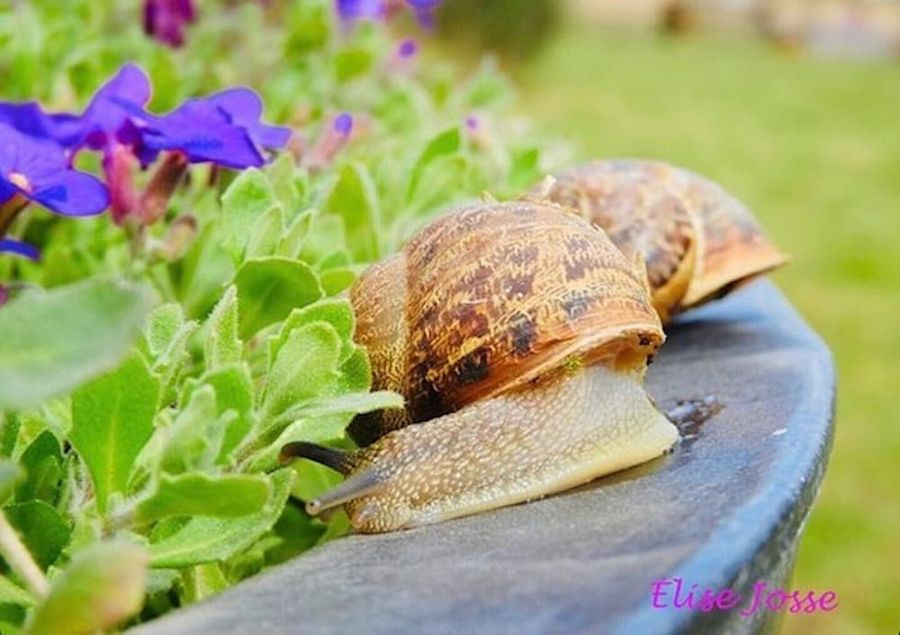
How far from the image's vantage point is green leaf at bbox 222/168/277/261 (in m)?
0.91

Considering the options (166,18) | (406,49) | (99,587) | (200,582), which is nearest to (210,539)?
(200,582)

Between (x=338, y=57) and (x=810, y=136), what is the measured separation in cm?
740

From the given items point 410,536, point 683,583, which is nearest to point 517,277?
point 410,536

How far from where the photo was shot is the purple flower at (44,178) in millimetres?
873

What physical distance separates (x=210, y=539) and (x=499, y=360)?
0.77ft

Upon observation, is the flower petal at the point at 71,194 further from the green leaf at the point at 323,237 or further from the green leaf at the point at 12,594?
the green leaf at the point at 12,594

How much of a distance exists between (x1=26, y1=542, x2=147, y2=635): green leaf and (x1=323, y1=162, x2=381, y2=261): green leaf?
0.57 meters

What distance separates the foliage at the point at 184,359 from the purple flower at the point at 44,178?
6 centimetres

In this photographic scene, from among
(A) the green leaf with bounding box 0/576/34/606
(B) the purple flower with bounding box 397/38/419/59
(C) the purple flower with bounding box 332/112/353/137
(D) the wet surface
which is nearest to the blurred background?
(B) the purple flower with bounding box 397/38/419/59

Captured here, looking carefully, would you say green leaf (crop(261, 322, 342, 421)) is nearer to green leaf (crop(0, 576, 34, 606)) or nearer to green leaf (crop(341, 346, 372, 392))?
green leaf (crop(341, 346, 372, 392))

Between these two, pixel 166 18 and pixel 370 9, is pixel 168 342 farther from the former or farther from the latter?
pixel 370 9

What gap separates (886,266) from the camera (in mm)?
5570

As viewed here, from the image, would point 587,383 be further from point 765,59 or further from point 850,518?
point 765,59

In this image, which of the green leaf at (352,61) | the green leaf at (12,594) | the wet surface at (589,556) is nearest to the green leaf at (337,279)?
the wet surface at (589,556)
